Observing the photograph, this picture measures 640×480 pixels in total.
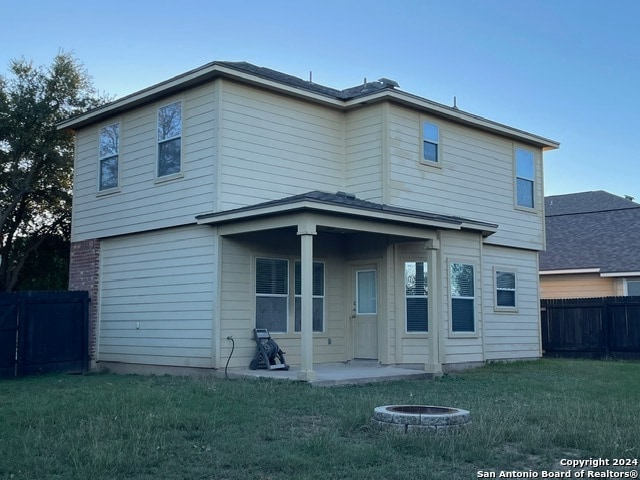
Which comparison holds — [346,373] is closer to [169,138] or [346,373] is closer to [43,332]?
[169,138]

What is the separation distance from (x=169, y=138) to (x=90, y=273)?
4.01 metres

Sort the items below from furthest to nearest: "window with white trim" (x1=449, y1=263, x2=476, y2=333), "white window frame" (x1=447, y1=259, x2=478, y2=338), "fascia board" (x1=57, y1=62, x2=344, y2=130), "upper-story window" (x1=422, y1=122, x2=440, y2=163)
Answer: "upper-story window" (x1=422, y1=122, x2=440, y2=163) < "window with white trim" (x1=449, y1=263, x2=476, y2=333) < "white window frame" (x1=447, y1=259, x2=478, y2=338) < "fascia board" (x1=57, y1=62, x2=344, y2=130)

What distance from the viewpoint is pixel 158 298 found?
14742 millimetres

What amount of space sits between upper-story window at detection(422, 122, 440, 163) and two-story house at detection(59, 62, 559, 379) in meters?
0.04

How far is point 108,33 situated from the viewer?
15.0 metres

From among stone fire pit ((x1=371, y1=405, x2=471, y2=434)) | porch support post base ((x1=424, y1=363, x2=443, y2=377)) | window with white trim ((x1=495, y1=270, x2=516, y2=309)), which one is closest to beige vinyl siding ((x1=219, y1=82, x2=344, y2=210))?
porch support post base ((x1=424, y1=363, x2=443, y2=377))

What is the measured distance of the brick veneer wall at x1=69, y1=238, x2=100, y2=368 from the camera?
16250mm

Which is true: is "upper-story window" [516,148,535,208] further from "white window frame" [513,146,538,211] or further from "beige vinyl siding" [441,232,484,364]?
"beige vinyl siding" [441,232,484,364]

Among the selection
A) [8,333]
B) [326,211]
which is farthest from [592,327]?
[8,333]

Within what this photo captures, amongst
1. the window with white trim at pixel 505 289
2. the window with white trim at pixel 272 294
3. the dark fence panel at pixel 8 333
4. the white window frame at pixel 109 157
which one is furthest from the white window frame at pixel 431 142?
the dark fence panel at pixel 8 333

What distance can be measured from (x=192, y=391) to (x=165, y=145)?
20.2 feet

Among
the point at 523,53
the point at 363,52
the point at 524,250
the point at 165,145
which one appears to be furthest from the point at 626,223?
the point at 165,145

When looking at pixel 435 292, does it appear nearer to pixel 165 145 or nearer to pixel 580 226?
pixel 165 145

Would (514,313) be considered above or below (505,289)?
below
